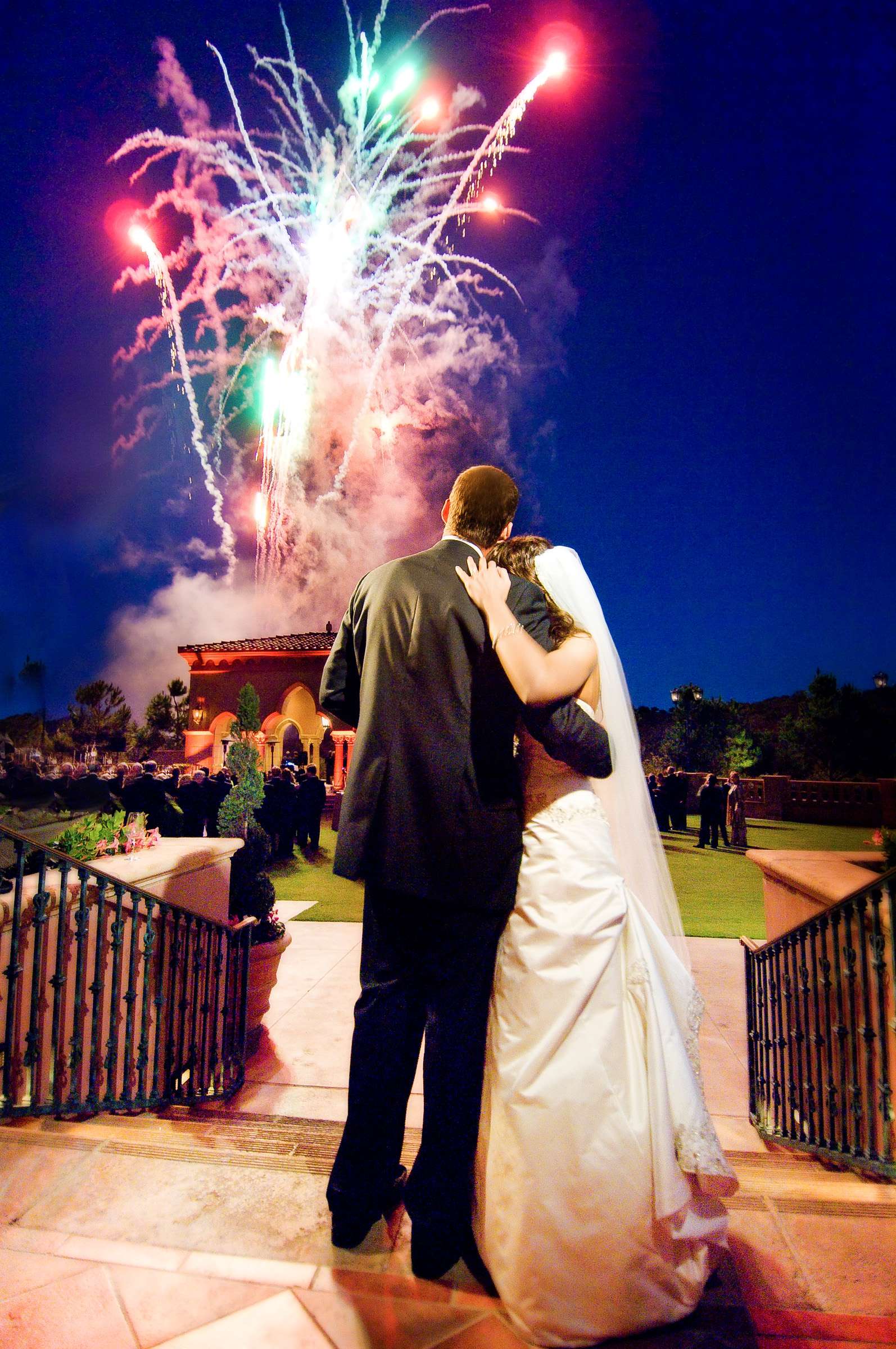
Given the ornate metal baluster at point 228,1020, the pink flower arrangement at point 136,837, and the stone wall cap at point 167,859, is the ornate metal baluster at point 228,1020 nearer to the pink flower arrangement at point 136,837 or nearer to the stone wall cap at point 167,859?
the stone wall cap at point 167,859

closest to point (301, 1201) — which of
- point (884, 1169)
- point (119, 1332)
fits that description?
point (119, 1332)

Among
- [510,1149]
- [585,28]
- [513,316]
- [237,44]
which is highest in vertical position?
[513,316]

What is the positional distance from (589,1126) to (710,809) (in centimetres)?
1068

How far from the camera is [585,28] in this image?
65.3ft

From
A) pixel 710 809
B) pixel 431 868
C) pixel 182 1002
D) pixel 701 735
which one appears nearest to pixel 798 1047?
pixel 431 868

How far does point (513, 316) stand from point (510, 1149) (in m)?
54.7

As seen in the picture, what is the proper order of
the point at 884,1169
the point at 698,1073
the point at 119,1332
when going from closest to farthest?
the point at 119,1332, the point at 698,1073, the point at 884,1169

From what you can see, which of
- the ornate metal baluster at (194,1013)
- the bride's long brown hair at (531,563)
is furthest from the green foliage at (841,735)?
the bride's long brown hair at (531,563)

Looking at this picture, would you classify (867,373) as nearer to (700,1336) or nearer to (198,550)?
(198,550)

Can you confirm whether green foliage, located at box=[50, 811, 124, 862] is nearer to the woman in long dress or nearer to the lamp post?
the woman in long dress

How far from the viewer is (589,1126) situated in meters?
1.31

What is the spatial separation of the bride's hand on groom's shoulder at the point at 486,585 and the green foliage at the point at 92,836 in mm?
2531

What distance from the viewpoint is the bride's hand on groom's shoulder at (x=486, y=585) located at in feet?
5.10

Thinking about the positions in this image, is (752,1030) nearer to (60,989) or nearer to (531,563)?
(531,563)
